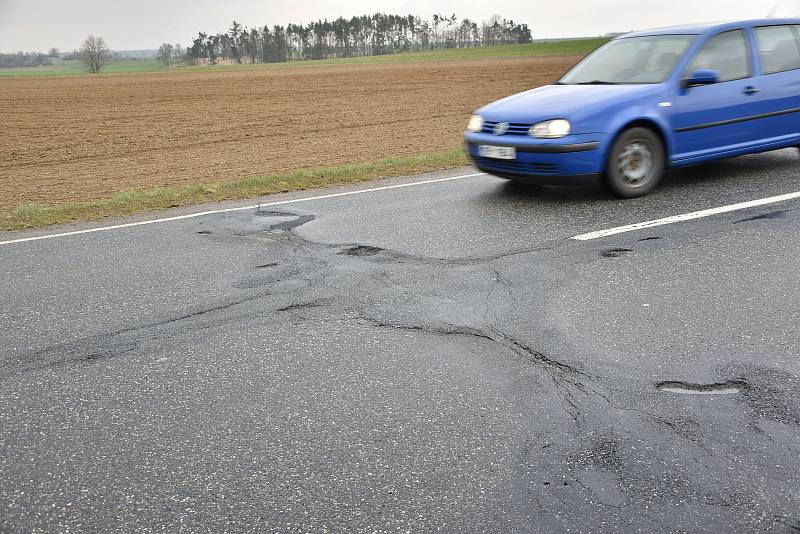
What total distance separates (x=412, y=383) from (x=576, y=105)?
4505mm

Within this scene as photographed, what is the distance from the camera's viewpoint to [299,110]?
23.8 metres

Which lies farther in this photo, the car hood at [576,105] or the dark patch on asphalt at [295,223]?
the car hood at [576,105]

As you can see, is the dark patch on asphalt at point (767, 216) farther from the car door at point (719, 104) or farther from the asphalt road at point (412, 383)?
the car door at point (719, 104)

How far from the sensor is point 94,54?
124 metres

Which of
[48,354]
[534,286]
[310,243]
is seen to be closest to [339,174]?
[310,243]

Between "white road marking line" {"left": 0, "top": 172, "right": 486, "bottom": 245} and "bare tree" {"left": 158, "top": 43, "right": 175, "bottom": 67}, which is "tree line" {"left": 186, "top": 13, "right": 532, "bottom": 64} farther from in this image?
"white road marking line" {"left": 0, "top": 172, "right": 486, "bottom": 245}

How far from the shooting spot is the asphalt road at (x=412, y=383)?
9.11 feet

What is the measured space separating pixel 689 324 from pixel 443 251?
2175mm

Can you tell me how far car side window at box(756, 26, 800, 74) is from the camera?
322 inches

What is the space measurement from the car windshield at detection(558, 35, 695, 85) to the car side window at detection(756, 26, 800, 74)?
900mm

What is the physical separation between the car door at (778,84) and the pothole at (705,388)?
542cm

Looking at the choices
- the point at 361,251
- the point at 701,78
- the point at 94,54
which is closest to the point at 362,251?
the point at 361,251

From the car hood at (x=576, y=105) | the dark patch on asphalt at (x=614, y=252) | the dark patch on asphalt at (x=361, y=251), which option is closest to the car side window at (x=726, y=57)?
the car hood at (x=576, y=105)

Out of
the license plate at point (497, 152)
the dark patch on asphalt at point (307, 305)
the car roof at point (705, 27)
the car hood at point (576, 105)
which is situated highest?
the car roof at point (705, 27)
